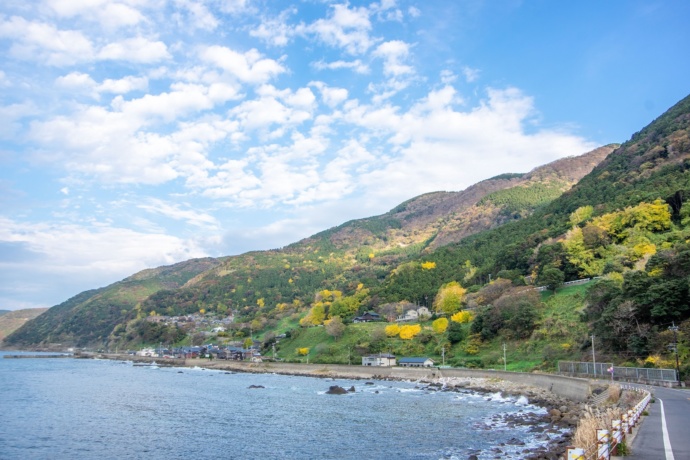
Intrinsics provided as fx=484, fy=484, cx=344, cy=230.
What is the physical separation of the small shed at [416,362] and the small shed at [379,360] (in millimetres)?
2677

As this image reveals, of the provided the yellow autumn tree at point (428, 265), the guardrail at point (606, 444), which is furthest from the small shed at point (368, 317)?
the guardrail at point (606, 444)

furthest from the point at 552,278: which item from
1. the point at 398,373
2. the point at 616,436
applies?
the point at 616,436

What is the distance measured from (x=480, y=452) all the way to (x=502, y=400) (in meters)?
25.8

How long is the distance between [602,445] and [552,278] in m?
68.2

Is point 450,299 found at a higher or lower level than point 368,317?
higher

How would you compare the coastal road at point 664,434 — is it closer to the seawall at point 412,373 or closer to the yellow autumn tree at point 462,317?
the seawall at point 412,373

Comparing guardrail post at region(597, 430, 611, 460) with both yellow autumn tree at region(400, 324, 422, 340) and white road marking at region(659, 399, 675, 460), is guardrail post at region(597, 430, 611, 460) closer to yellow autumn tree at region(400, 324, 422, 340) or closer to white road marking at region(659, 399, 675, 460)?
white road marking at region(659, 399, 675, 460)

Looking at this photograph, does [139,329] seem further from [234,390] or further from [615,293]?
[615,293]

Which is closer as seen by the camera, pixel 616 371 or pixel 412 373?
pixel 616 371

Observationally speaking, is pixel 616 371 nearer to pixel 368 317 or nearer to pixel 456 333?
pixel 456 333

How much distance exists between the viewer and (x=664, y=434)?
16.4 metres

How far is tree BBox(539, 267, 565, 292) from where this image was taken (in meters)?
74.4

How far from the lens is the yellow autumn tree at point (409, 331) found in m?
88.9

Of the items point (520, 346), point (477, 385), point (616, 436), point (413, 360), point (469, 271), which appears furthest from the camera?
point (469, 271)
